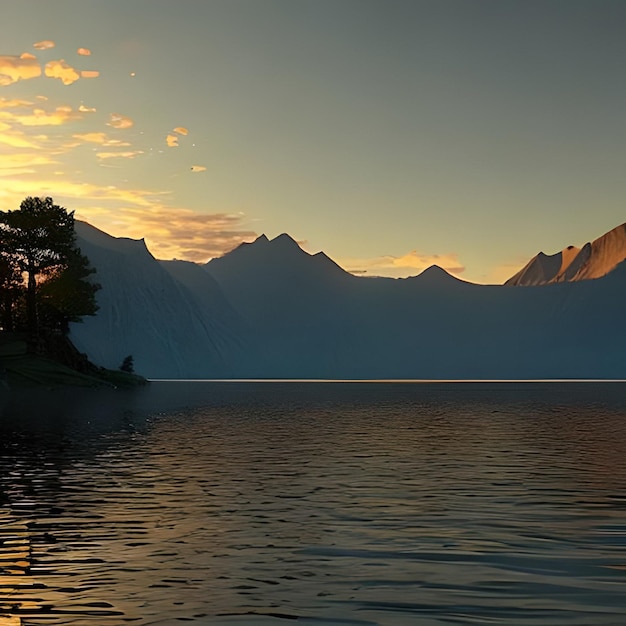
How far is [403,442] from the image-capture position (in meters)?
61.2

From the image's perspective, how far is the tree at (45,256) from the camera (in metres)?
143

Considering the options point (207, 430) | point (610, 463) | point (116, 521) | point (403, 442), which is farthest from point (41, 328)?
point (116, 521)

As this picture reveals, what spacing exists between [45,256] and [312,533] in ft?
420

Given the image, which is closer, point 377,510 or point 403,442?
point 377,510

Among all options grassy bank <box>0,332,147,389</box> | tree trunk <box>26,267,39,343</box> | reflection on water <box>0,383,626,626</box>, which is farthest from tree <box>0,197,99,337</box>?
reflection on water <box>0,383,626,626</box>

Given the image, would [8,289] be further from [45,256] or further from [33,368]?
[33,368]

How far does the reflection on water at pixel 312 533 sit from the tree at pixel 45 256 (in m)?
90.7

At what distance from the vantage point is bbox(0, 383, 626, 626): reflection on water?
17.3 meters

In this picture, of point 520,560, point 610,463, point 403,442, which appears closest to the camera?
point 520,560

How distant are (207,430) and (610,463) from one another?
114ft

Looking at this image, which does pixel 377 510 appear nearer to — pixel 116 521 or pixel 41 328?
pixel 116 521

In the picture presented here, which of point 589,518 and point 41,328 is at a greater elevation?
point 41,328

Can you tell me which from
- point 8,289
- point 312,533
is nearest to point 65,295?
point 8,289

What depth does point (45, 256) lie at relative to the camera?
146250 millimetres
